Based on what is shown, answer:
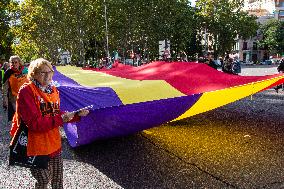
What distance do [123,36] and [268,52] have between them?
2176 inches

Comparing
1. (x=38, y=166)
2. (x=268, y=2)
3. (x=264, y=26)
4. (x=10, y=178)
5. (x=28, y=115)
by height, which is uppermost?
(x=268, y=2)

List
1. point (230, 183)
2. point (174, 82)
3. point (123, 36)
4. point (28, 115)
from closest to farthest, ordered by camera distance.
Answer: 1. point (28, 115)
2. point (230, 183)
3. point (174, 82)
4. point (123, 36)

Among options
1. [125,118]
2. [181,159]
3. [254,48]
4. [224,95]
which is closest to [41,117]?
[125,118]

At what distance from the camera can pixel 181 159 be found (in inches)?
249

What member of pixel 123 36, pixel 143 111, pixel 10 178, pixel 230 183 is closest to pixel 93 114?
pixel 143 111

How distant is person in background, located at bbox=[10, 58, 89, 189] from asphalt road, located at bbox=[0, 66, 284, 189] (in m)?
1.78

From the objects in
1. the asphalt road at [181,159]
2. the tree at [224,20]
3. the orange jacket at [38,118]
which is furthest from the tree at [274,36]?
the orange jacket at [38,118]

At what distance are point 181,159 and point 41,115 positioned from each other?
11.7 feet

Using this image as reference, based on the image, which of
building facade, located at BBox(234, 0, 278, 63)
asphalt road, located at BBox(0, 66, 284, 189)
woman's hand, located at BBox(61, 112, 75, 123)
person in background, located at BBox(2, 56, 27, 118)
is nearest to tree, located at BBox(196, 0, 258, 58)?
building facade, located at BBox(234, 0, 278, 63)

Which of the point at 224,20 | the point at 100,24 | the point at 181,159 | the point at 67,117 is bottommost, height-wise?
the point at 181,159

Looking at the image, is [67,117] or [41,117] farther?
[67,117]

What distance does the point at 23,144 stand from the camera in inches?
132

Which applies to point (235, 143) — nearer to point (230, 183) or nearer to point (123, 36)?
point (230, 183)

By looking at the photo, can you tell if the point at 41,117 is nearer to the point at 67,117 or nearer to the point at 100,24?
the point at 67,117
